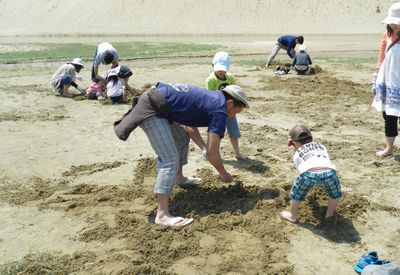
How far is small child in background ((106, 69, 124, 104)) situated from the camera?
31.6ft

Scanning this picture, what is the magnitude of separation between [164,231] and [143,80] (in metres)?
9.01

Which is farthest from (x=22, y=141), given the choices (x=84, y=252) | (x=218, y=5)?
(x=218, y=5)

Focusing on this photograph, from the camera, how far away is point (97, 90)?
10.3m

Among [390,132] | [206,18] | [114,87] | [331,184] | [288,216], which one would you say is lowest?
[206,18]

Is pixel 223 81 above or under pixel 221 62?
under

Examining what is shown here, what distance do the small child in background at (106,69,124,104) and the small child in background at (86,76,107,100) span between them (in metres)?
0.59

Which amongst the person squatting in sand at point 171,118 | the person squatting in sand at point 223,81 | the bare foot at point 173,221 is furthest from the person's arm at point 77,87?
the bare foot at point 173,221

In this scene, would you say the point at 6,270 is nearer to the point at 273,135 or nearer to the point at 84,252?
the point at 84,252

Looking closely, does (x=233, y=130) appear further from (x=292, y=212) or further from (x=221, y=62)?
(x=292, y=212)

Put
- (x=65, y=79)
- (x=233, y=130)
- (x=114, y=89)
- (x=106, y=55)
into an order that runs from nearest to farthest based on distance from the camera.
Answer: (x=233, y=130)
(x=114, y=89)
(x=106, y=55)
(x=65, y=79)

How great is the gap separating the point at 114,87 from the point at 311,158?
620cm

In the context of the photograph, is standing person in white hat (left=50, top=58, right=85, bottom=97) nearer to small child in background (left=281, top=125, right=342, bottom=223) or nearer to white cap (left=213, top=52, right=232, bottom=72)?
white cap (left=213, top=52, right=232, bottom=72)

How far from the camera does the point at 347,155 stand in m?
6.40

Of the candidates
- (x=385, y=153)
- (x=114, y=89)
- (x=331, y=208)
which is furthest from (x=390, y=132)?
(x=114, y=89)
